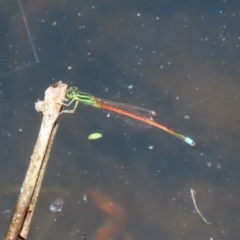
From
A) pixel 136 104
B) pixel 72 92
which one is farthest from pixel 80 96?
pixel 136 104

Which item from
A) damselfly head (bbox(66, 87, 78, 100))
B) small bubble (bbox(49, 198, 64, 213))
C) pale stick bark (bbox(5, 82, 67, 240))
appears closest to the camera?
pale stick bark (bbox(5, 82, 67, 240))

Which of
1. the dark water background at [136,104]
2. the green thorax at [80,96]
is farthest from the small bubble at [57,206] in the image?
the green thorax at [80,96]

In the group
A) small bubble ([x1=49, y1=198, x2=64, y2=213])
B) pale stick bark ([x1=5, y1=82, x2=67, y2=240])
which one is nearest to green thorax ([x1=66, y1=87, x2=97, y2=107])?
pale stick bark ([x1=5, y1=82, x2=67, y2=240])

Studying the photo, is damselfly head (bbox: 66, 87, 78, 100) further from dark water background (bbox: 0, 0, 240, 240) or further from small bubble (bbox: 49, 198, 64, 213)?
small bubble (bbox: 49, 198, 64, 213)

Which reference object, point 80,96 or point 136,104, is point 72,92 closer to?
point 80,96

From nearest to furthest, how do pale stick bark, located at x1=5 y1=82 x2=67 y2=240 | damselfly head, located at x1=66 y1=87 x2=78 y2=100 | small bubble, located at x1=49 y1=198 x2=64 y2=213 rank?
pale stick bark, located at x1=5 y1=82 x2=67 y2=240, damselfly head, located at x1=66 y1=87 x2=78 y2=100, small bubble, located at x1=49 y1=198 x2=64 y2=213

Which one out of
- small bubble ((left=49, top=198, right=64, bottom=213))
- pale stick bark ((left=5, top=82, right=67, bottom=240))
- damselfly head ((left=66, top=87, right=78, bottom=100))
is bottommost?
small bubble ((left=49, top=198, right=64, bottom=213))

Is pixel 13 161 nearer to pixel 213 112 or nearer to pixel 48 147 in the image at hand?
pixel 48 147

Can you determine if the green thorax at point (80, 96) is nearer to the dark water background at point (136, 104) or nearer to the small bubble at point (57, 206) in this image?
the dark water background at point (136, 104)
